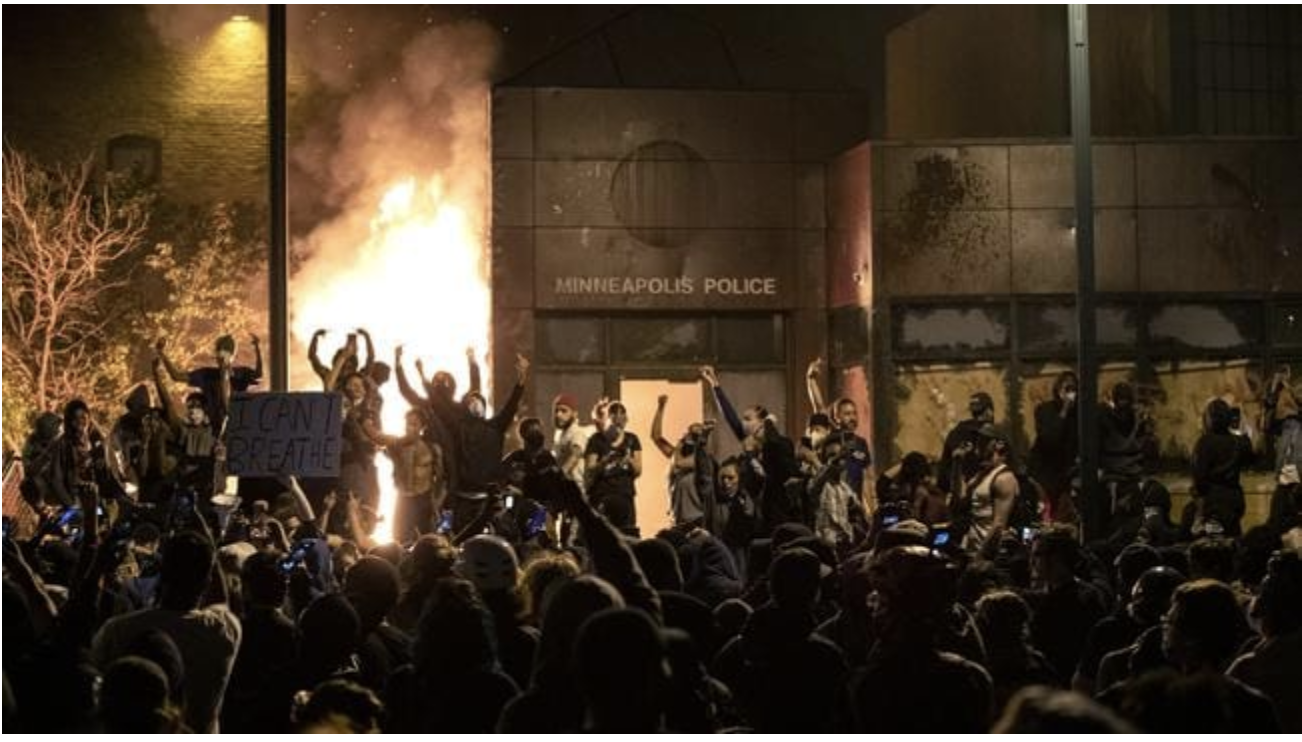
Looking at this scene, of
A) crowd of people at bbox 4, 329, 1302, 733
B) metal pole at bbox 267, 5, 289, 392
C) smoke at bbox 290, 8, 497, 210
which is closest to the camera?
crowd of people at bbox 4, 329, 1302, 733

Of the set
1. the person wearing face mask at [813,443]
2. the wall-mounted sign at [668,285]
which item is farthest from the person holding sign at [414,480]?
the wall-mounted sign at [668,285]

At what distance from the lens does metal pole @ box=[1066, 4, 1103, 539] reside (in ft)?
51.9

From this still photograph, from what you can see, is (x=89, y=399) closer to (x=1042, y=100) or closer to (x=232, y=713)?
(x=1042, y=100)

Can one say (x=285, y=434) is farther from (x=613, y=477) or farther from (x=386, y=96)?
(x=386, y=96)

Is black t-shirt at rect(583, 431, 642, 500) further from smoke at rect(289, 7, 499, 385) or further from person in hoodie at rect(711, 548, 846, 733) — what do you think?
person in hoodie at rect(711, 548, 846, 733)

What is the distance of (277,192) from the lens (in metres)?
13.1

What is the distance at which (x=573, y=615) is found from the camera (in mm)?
6473

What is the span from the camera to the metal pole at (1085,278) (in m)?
15.8

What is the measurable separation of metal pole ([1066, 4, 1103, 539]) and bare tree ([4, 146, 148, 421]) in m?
23.3

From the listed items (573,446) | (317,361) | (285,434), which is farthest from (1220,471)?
(285,434)

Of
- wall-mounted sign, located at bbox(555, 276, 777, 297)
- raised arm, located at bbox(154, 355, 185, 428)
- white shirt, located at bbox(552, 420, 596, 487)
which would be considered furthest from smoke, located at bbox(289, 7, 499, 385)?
raised arm, located at bbox(154, 355, 185, 428)

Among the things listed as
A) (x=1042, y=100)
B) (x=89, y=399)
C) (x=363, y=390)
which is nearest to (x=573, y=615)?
(x=363, y=390)

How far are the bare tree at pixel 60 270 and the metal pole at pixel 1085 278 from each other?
23340 millimetres

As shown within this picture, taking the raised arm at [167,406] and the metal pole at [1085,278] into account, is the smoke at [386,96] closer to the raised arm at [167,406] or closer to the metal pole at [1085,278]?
the raised arm at [167,406]
